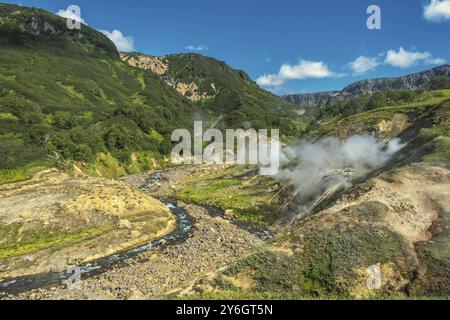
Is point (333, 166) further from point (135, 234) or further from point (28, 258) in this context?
point (28, 258)

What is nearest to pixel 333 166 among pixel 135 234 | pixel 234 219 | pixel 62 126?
pixel 234 219

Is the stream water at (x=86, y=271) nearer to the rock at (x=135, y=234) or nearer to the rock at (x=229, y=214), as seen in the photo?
the rock at (x=135, y=234)

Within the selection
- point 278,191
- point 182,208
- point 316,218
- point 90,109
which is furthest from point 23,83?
point 316,218

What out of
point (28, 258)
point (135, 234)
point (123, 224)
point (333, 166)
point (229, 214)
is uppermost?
point (333, 166)

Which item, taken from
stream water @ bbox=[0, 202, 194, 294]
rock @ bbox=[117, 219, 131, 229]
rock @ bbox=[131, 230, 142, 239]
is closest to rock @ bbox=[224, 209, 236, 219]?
stream water @ bbox=[0, 202, 194, 294]

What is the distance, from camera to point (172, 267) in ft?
169

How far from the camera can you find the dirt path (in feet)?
141

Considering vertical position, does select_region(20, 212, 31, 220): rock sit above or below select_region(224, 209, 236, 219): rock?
above

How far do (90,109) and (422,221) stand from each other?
152086 millimetres

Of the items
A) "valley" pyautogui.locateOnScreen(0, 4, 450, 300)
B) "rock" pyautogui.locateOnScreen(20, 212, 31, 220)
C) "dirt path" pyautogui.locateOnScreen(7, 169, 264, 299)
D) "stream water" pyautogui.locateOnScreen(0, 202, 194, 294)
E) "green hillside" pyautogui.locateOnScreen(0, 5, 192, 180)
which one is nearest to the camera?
"valley" pyautogui.locateOnScreen(0, 4, 450, 300)

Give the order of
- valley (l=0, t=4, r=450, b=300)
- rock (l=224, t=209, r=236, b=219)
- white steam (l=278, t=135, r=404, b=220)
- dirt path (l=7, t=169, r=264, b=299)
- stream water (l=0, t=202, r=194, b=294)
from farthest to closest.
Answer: rock (l=224, t=209, r=236, b=219)
white steam (l=278, t=135, r=404, b=220)
stream water (l=0, t=202, r=194, b=294)
dirt path (l=7, t=169, r=264, b=299)
valley (l=0, t=4, r=450, b=300)

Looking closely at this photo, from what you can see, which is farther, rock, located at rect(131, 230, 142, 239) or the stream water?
→ rock, located at rect(131, 230, 142, 239)

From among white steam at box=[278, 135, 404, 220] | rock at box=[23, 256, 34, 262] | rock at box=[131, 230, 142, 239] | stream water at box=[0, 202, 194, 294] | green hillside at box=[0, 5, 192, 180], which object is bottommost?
stream water at box=[0, 202, 194, 294]

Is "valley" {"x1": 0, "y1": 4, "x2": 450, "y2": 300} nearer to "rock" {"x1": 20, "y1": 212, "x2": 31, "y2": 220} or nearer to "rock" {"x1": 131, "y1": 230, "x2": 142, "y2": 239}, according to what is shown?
"rock" {"x1": 131, "y1": 230, "x2": 142, "y2": 239}
